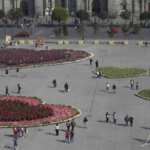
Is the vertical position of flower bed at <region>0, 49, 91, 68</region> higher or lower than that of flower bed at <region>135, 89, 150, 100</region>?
higher

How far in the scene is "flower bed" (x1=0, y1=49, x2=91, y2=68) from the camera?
80375 millimetres

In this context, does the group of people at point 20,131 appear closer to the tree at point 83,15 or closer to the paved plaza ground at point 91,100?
the paved plaza ground at point 91,100

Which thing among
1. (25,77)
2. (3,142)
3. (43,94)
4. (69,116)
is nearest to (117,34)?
(25,77)

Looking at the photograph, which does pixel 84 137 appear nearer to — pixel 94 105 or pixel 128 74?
pixel 94 105

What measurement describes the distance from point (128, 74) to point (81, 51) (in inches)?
867

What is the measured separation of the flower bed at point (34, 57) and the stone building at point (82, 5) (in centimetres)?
6570

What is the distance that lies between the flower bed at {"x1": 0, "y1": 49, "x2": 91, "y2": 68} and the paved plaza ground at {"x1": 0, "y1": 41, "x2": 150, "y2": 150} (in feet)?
10.2

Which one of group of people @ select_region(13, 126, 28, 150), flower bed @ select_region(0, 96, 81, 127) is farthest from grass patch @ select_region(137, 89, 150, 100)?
group of people @ select_region(13, 126, 28, 150)

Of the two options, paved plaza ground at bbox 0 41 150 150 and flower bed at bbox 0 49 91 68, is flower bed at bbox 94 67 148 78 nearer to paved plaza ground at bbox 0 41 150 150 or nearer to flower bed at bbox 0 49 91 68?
paved plaza ground at bbox 0 41 150 150

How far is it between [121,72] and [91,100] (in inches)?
604

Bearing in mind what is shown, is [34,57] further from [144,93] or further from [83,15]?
[83,15]

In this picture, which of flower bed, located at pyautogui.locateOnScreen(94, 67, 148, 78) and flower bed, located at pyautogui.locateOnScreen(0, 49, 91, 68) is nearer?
flower bed, located at pyautogui.locateOnScreen(94, 67, 148, 78)

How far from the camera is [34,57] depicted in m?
82.6

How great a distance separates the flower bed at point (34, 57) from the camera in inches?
3164
